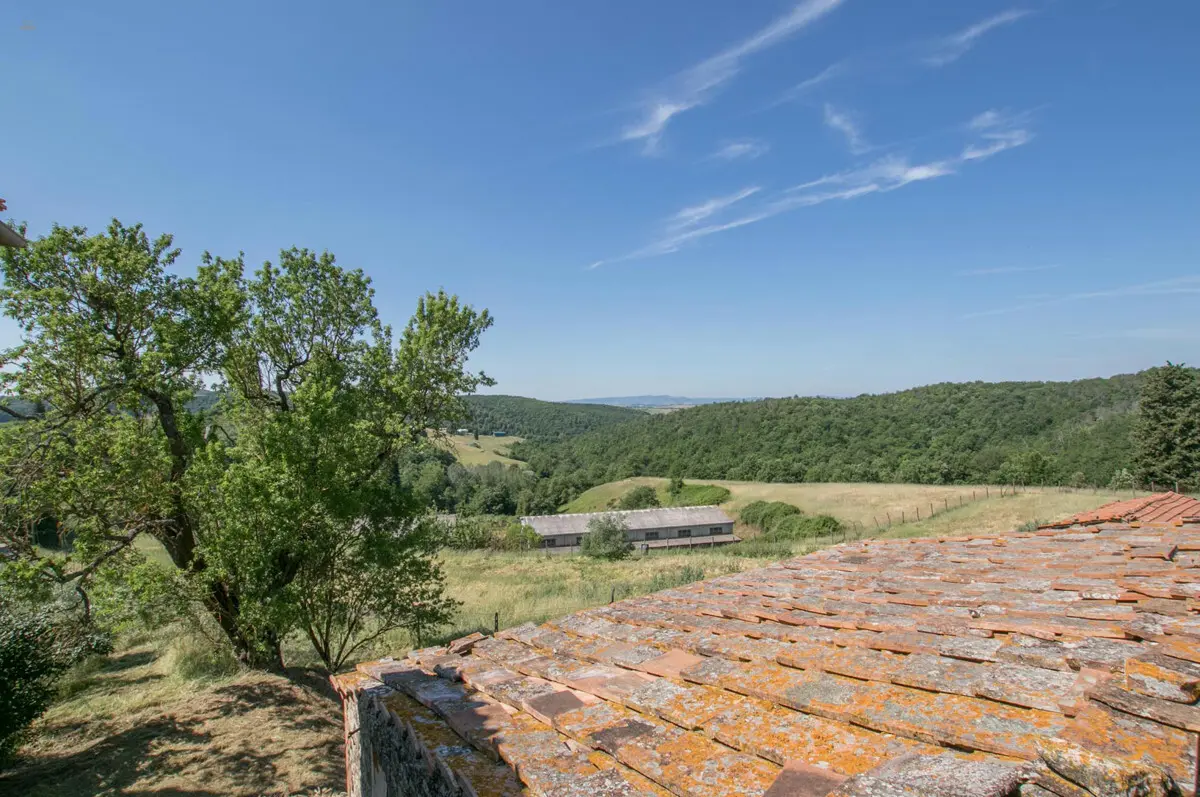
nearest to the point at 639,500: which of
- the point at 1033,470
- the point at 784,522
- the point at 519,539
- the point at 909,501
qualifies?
the point at 784,522

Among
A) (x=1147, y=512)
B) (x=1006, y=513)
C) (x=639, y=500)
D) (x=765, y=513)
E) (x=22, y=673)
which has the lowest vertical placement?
(x=765, y=513)

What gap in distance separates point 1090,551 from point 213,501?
13.3m

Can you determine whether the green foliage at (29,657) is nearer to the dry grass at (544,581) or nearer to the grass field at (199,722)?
the grass field at (199,722)

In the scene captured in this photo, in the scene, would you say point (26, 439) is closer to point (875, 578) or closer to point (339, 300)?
point (339, 300)

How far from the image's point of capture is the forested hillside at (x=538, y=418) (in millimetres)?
159750

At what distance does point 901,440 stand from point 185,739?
7646 cm

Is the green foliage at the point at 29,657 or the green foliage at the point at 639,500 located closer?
the green foliage at the point at 29,657

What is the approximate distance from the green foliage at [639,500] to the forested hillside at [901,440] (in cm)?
1247

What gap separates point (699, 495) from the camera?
68938 mm

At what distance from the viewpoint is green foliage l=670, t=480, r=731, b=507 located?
65.8m

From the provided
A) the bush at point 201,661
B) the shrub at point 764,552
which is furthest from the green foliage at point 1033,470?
the bush at point 201,661

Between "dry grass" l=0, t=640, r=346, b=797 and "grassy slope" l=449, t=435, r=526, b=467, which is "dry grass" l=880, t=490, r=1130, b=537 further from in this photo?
"grassy slope" l=449, t=435, r=526, b=467

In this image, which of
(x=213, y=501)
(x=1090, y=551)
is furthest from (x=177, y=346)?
(x=1090, y=551)

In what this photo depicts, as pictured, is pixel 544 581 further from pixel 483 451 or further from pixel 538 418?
pixel 538 418
